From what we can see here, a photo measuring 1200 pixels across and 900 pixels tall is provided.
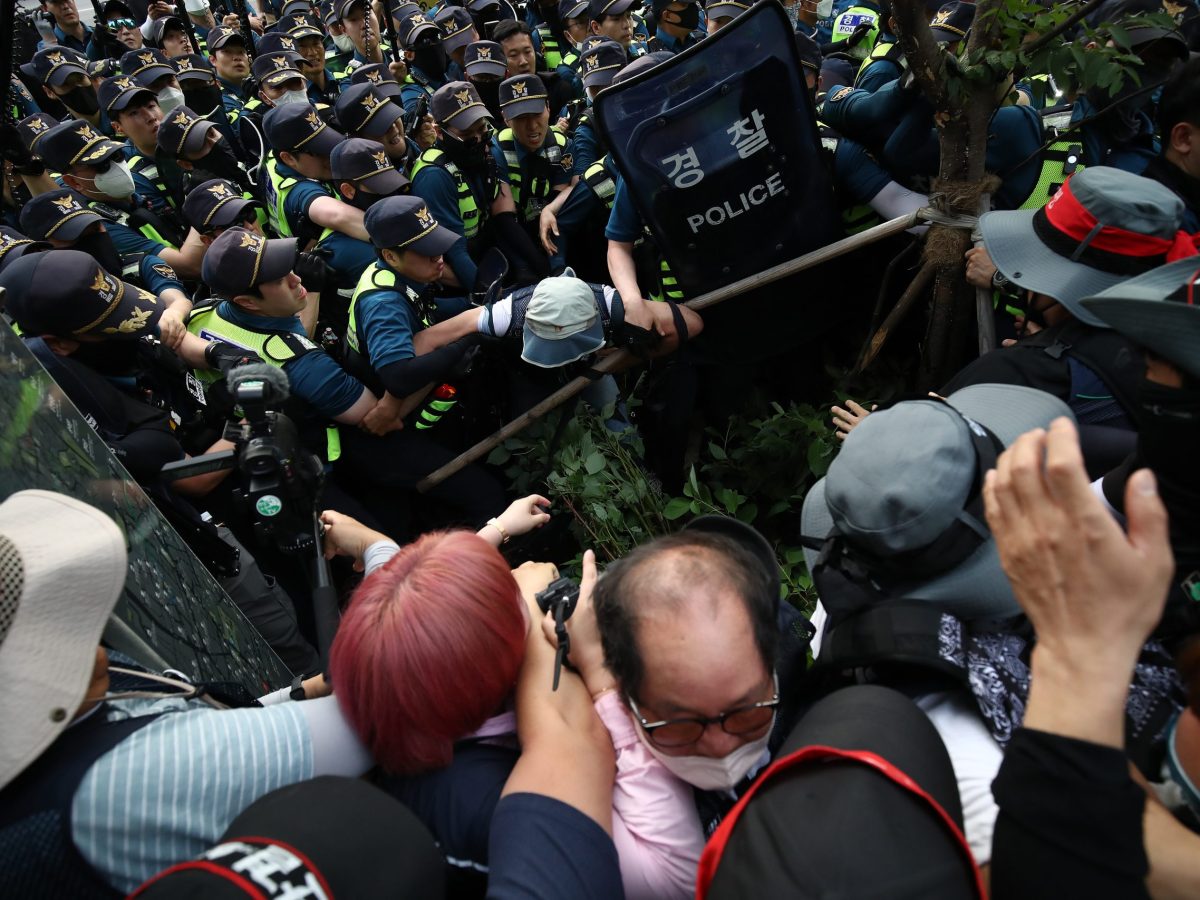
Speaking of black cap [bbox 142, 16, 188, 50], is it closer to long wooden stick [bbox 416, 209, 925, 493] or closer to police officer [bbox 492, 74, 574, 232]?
police officer [bbox 492, 74, 574, 232]

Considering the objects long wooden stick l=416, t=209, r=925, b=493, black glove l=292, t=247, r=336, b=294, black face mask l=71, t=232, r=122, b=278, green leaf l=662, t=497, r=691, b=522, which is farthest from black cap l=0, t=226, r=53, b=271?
green leaf l=662, t=497, r=691, b=522

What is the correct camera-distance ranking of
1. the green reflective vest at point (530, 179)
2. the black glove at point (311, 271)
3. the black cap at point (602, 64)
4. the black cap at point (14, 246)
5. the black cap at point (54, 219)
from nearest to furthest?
the black glove at point (311, 271)
the black cap at point (14, 246)
the black cap at point (54, 219)
the black cap at point (602, 64)
the green reflective vest at point (530, 179)

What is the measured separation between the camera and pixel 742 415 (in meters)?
3.90

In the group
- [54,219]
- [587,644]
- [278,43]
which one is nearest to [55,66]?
[278,43]

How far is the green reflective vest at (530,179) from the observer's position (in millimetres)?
5203

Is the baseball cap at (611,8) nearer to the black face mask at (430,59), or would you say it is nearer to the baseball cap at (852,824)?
the black face mask at (430,59)

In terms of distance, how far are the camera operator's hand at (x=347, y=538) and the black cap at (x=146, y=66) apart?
564 centimetres

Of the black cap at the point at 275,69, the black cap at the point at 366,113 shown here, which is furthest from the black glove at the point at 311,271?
the black cap at the point at 275,69

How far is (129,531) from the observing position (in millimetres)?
2062

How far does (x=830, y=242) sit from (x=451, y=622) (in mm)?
2690

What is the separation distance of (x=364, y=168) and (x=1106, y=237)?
11.1ft

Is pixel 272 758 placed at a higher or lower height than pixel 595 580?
higher

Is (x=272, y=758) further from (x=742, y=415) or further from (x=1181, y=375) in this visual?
(x=742, y=415)

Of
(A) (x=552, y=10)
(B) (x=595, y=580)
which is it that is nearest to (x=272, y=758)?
(B) (x=595, y=580)
